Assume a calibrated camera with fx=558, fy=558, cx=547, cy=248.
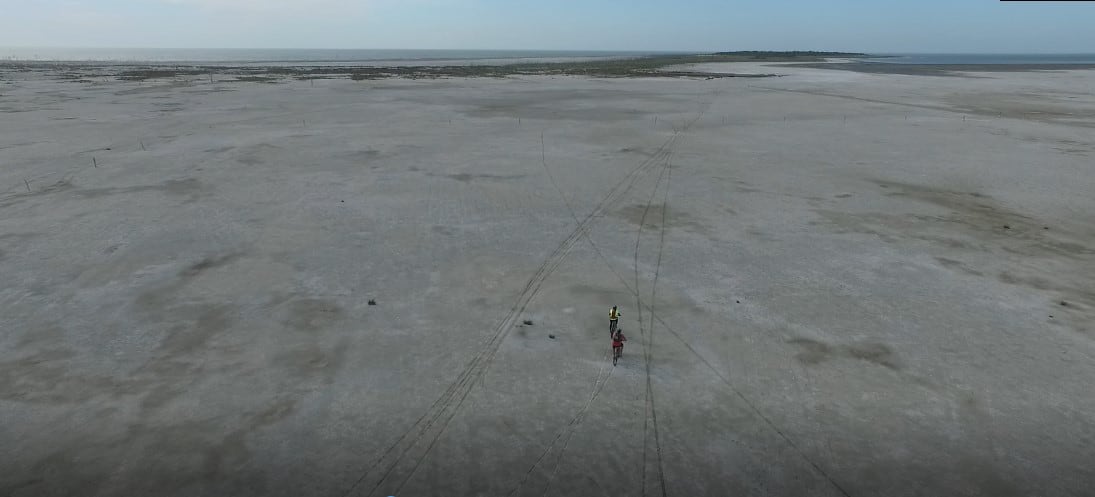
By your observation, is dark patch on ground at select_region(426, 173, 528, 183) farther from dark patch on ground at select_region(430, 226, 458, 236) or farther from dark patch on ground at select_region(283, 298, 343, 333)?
dark patch on ground at select_region(283, 298, 343, 333)

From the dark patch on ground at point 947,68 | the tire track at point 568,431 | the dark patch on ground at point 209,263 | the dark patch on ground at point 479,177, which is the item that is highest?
the dark patch on ground at point 947,68

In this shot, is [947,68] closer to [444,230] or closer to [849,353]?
[444,230]

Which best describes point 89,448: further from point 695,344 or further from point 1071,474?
point 1071,474

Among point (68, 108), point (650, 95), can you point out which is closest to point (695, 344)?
point (650, 95)

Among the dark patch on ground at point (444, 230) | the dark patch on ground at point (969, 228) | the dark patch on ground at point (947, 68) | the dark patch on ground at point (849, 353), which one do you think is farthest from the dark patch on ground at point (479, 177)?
the dark patch on ground at point (947, 68)

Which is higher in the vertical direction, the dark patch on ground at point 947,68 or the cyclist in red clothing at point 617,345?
the dark patch on ground at point 947,68

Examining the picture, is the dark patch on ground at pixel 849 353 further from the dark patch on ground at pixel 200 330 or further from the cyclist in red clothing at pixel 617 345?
the dark patch on ground at pixel 200 330

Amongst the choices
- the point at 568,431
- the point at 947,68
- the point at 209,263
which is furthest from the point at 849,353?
the point at 947,68
